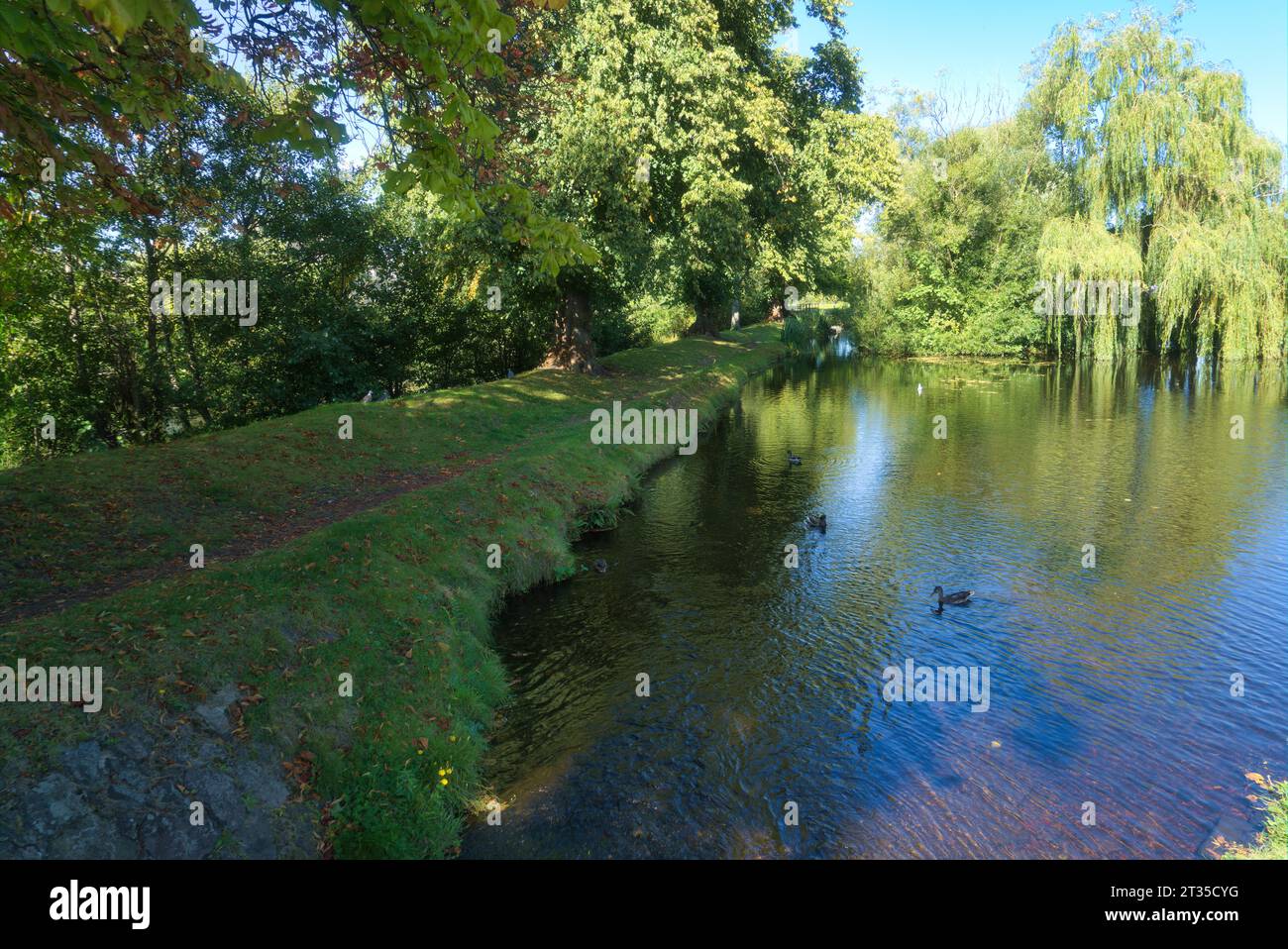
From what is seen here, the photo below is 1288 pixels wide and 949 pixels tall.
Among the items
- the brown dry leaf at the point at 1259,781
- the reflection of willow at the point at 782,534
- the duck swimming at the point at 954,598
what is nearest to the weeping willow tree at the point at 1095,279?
the reflection of willow at the point at 782,534

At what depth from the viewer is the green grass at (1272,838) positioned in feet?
22.1

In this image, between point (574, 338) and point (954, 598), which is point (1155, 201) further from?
point (954, 598)

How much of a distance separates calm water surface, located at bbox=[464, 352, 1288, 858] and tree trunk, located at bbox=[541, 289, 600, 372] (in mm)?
9899

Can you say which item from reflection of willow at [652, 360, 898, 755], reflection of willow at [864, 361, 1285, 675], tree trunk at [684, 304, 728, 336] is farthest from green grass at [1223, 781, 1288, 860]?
tree trunk at [684, 304, 728, 336]

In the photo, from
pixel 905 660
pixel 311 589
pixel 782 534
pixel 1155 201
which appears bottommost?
pixel 905 660

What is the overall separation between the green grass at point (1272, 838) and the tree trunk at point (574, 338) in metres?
26.0

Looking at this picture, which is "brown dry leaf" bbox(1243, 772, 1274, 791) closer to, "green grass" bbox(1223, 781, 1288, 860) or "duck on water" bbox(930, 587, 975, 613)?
"green grass" bbox(1223, 781, 1288, 860)

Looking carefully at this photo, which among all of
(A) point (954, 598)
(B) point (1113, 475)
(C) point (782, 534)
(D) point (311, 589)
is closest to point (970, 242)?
(B) point (1113, 475)

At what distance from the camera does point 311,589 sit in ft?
30.6

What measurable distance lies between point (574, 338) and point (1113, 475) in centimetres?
1984

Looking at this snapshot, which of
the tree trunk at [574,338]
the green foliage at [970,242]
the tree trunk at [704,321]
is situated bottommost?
the tree trunk at [574,338]

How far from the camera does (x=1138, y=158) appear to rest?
38000 mm

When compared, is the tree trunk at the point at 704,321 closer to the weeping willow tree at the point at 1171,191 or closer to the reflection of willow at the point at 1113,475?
the reflection of willow at the point at 1113,475

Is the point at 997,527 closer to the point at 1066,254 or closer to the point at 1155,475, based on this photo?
the point at 1155,475
